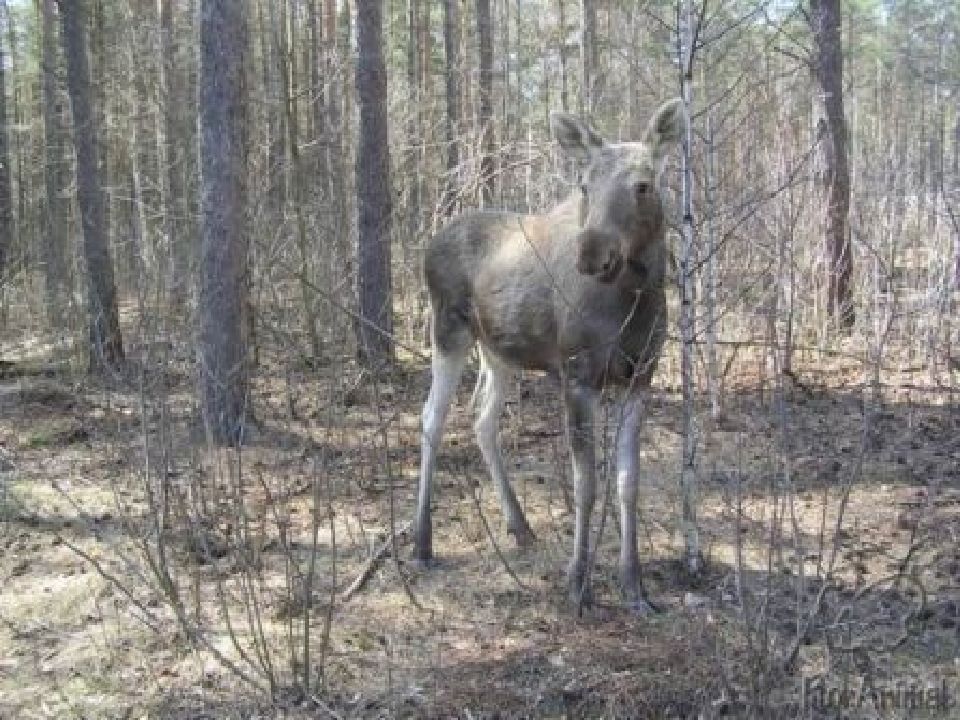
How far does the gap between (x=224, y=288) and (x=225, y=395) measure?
91cm

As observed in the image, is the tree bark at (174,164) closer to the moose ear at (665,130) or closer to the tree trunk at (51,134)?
the tree trunk at (51,134)

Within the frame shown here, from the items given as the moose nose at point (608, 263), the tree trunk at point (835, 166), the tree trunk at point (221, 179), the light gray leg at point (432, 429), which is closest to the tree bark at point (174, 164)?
the tree trunk at point (221, 179)

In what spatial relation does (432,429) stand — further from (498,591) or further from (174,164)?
(174,164)

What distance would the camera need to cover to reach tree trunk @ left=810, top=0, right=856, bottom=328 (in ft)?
37.8

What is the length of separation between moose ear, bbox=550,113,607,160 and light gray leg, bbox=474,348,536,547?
172cm

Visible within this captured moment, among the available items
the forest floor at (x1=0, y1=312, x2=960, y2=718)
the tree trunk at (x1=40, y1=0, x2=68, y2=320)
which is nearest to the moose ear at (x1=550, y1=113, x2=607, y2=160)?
the forest floor at (x1=0, y1=312, x2=960, y2=718)

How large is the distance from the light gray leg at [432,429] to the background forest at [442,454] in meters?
0.20

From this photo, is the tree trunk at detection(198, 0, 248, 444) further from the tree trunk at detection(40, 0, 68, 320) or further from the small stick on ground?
the tree trunk at detection(40, 0, 68, 320)

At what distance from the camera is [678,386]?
35.8ft

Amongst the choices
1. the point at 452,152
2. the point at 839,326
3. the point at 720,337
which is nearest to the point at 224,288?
the point at 720,337

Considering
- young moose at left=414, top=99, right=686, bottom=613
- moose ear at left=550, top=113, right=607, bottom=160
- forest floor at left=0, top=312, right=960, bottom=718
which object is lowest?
forest floor at left=0, top=312, right=960, bottom=718

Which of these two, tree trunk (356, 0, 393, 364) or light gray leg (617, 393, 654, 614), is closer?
light gray leg (617, 393, 654, 614)

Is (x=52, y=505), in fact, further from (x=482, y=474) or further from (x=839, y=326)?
(x=839, y=326)

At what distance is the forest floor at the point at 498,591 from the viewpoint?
4398 millimetres
